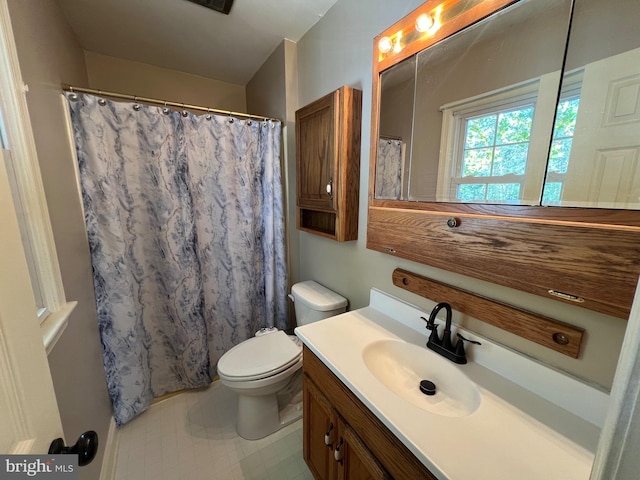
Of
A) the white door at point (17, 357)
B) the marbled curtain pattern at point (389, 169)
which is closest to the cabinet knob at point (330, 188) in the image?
the marbled curtain pattern at point (389, 169)

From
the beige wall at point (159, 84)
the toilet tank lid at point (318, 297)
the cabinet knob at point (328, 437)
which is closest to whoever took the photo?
the cabinet knob at point (328, 437)

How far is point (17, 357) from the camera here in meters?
0.42

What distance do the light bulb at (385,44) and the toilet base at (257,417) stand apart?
1.85 meters

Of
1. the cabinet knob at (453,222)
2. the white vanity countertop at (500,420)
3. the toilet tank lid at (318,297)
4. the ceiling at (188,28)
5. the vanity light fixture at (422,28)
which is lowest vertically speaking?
the toilet tank lid at (318,297)

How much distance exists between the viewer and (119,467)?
1.34 metres

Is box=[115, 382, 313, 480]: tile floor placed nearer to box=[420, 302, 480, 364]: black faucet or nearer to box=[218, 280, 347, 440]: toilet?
box=[218, 280, 347, 440]: toilet

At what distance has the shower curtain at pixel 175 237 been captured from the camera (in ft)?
4.70

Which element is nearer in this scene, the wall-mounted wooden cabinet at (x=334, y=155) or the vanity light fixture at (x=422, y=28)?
the vanity light fixture at (x=422, y=28)

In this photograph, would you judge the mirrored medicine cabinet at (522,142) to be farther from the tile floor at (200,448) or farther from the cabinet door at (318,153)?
the tile floor at (200,448)

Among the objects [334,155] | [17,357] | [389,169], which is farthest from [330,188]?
[17,357]

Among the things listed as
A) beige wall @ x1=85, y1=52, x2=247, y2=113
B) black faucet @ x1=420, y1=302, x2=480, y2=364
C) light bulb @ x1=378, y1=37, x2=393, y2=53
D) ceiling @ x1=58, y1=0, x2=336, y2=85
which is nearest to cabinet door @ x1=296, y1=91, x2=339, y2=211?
light bulb @ x1=378, y1=37, x2=393, y2=53

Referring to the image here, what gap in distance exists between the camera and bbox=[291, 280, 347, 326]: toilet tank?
4.99ft

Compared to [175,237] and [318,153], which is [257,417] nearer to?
[175,237]

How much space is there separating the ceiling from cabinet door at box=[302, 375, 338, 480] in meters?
1.95
